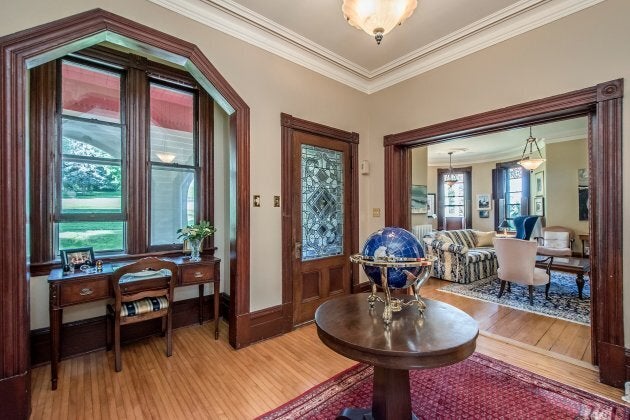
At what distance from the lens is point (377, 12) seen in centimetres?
172

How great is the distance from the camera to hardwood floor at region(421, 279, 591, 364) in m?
2.71

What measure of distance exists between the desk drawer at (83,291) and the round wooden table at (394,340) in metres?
2.00

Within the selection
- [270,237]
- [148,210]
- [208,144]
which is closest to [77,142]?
[148,210]

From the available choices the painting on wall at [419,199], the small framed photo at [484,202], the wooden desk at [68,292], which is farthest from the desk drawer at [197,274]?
the small framed photo at [484,202]

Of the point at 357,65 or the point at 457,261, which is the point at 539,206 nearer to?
the point at 457,261

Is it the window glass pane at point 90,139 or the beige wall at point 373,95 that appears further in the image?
the window glass pane at point 90,139

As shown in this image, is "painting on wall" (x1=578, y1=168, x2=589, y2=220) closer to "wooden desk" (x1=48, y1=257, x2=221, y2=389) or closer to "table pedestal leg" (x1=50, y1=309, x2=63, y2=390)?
"wooden desk" (x1=48, y1=257, x2=221, y2=389)

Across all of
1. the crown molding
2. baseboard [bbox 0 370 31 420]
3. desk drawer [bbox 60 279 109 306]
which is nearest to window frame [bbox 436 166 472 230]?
the crown molding

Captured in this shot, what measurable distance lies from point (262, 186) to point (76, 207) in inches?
71.3

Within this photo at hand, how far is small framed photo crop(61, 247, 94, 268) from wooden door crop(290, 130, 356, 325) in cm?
191

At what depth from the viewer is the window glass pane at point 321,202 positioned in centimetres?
335

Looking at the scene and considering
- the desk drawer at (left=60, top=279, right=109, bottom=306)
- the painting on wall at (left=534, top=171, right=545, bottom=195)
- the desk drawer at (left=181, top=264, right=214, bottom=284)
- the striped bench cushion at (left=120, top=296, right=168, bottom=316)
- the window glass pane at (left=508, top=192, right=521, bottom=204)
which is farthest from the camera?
the window glass pane at (left=508, top=192, right=521, bottom=204)

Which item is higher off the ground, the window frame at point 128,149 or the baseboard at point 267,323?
the window frame at point 128,149

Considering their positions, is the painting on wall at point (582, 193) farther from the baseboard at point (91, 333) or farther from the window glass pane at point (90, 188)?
the window glass pane at point (90, 188)
